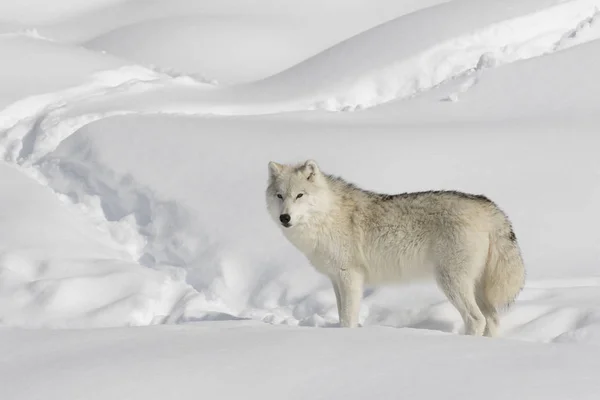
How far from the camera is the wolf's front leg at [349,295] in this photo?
6121 millimetres

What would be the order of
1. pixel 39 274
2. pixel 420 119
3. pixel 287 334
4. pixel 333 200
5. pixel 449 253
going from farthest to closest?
pixel 420 119
pixel 39 274
pixel 333 200
pixel 449 253
pixel 287 334

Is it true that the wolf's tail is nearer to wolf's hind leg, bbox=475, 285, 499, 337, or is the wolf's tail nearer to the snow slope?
wolf's hind leg, bbox=475, 285, 499, 337

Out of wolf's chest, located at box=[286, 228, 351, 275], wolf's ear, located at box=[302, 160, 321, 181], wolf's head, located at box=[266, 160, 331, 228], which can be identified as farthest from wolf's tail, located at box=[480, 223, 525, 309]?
wolf's ear, located at box=[302, 160, 321, 181]

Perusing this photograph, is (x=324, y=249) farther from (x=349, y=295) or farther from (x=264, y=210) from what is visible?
(x=264, y=210)

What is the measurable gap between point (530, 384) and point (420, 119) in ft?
22.9

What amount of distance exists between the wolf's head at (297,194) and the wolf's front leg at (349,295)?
50 cm

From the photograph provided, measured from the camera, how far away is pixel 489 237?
5906mm

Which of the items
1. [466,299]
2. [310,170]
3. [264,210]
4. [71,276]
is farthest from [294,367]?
[264,210]

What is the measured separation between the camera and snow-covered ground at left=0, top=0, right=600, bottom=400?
4.07 meters

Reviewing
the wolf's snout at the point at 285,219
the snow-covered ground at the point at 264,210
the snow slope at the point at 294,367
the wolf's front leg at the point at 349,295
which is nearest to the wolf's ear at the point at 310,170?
the wolf's snout at the point at 285,219

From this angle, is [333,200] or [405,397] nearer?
[405,397]

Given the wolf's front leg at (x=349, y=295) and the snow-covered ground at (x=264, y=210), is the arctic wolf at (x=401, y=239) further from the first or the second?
the snow-covered ground at (x=264, y=210)

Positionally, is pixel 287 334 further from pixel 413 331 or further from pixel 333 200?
pixel 333 200

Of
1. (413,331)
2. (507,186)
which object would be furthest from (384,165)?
(413,331)
